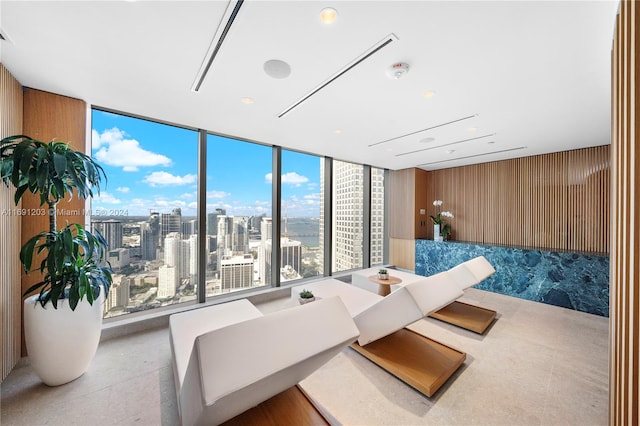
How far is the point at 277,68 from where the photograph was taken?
77.6 inches

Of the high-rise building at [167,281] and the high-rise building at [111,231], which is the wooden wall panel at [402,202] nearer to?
the high-rise building at [167,281]

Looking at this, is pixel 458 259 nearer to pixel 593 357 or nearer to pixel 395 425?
pixel 593 357

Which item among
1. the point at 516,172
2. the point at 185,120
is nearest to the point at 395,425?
the point at 185,120

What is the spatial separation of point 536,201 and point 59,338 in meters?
7.32

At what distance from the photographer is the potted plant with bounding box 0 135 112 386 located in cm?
181

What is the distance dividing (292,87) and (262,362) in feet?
7.51

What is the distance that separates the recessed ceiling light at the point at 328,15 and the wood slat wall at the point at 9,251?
2.74 meters

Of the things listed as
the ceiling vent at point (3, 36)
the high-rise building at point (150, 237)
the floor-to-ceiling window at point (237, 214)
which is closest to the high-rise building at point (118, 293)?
the high-rise building at point (150, 237)

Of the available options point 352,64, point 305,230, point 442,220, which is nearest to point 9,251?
point 352,64

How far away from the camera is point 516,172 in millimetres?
4965

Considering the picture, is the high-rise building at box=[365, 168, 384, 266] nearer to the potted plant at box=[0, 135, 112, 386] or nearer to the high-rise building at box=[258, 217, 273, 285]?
the high-rise building at box=[258, 217, 273, 285]

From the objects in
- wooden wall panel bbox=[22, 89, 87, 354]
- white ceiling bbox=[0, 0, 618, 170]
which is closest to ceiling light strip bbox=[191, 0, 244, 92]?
white ceiling bbox=[0, 0, 618, 170]

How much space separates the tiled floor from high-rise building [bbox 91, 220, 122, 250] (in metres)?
1.17

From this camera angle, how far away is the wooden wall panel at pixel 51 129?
7.46 ft
